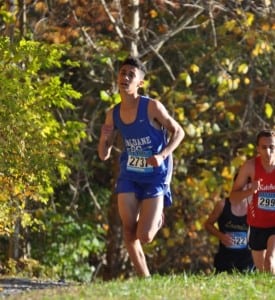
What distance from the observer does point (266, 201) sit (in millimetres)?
9984

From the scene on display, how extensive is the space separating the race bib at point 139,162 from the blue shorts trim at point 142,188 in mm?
111

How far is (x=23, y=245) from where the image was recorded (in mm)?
16172

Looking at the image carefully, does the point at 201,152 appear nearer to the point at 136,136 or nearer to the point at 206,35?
the point at 206,35

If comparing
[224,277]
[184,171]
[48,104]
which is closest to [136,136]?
[224,277]

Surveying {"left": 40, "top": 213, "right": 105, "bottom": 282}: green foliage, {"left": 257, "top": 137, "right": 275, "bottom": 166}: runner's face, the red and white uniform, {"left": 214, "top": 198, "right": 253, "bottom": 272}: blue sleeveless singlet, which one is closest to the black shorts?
the red and white uniform

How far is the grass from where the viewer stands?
25.3 ft

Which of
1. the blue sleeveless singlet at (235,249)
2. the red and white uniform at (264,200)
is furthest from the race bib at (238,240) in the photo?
the red and white uniform at (264,200)

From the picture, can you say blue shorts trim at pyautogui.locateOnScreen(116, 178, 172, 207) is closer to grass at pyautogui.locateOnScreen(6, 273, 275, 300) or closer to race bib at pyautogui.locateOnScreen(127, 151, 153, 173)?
race bib at pyautogui.locateOnScreen(127, 151, 153, 173)

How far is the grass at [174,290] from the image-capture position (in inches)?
304

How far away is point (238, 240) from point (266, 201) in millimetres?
1227

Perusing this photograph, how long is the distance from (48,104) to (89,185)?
6206mm

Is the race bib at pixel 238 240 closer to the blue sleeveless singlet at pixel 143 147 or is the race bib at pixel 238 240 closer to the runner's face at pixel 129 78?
the blue sleeveless singlet at pixel 143 147

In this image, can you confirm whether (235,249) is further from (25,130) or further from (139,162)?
(25,130)

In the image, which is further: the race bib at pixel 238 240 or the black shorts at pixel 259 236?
the race bib at pixel 238 240
